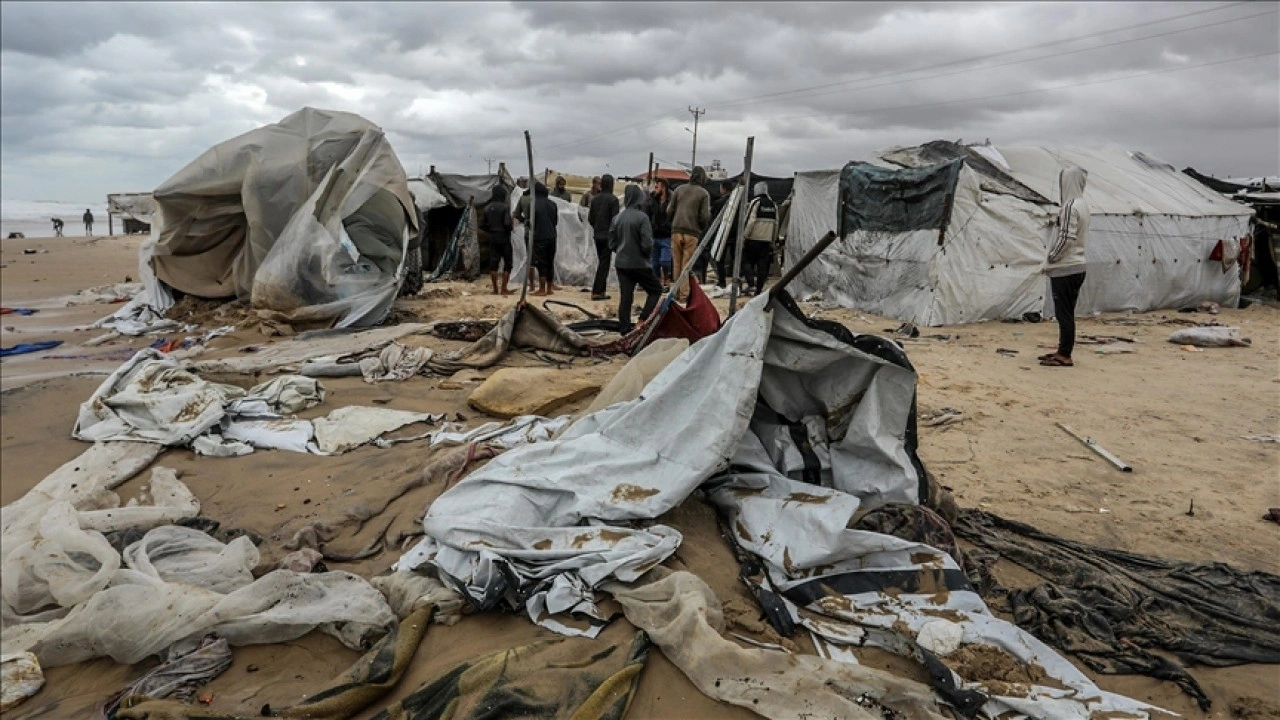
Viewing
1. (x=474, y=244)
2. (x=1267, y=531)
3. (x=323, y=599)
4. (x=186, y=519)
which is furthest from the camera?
(x=474, y=244)

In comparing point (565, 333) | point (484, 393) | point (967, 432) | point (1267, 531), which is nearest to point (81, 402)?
point (484, 393)

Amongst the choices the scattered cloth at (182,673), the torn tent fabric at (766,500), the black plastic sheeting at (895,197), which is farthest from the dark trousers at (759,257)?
the scattered cloth at (182,673)

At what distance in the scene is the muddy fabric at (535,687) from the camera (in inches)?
82.4

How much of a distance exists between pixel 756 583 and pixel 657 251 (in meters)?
11.0

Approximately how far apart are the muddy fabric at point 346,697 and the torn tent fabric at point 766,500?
12.5 inches

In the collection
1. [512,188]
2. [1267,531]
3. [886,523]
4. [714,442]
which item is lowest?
[1267,531]

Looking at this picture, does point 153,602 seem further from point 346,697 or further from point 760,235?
point 760,235

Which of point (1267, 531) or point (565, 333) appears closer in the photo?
point (1267, 531)

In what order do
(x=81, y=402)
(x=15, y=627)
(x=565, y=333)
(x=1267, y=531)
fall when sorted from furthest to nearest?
(x=565, y=333), (x=81, y=402), (x=1267, y=531), (x=15, y=627)

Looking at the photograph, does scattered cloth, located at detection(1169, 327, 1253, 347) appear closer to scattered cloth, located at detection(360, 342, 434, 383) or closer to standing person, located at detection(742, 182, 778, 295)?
standing person, located at detection(742, 182, 778, 295)

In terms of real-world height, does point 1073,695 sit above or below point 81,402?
below

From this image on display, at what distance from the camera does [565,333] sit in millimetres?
6949

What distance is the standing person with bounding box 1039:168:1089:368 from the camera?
23.1 feet

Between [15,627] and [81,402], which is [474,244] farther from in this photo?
[15,627]
